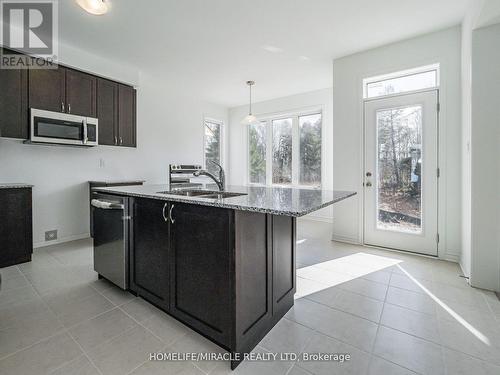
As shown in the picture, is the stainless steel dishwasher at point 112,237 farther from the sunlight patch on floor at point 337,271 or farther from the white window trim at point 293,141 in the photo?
the white window trim at point 293,141

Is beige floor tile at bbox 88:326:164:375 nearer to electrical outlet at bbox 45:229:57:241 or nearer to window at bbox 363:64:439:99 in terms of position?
electrical outlet at bbox 45:229:57:241

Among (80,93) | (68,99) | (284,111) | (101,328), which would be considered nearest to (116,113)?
(80,93)

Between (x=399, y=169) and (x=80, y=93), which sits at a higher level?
(x=80, y=93)

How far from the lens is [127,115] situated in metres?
3.84

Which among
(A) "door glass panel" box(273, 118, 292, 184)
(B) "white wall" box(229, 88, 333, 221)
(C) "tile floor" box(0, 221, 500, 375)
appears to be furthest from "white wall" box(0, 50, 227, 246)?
(A) "door glass panel" box(273, 118, 292, 184)

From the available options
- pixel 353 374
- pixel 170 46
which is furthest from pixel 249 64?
pixel 353 374

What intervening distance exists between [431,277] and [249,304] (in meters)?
2.12

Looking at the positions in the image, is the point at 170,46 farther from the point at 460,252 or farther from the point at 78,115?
the point at 460,252

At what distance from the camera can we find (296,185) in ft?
18.1

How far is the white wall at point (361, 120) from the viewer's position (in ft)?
9.39

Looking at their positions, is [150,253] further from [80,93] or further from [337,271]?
[80,93]

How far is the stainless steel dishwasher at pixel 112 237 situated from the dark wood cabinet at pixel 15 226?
4.01 ft

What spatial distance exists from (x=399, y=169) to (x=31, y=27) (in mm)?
4809

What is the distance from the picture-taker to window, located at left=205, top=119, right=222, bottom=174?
19.7 ft
